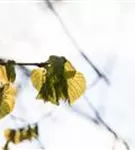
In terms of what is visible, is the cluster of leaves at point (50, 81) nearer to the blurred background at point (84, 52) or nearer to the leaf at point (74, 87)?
the leaf at point (74, 87)

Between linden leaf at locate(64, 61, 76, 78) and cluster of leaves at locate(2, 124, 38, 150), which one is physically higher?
linden leaf at locate(64, 61, 76, 78)

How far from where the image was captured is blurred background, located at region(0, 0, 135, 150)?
4.00 feet

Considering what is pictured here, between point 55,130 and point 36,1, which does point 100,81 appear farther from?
point 36,1

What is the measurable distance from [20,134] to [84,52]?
414 mm

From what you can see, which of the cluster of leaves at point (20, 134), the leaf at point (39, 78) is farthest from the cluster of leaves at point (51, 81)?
the cluster of leaves at point (20, 134)

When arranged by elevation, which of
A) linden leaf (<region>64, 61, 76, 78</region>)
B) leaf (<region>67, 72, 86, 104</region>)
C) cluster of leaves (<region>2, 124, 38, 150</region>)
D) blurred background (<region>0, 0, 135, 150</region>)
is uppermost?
linden leaf (<region>64, 61, 76, 78</region>)

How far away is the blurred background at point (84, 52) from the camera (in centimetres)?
122

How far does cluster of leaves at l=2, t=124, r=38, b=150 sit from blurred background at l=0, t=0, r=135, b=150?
0.02 metres

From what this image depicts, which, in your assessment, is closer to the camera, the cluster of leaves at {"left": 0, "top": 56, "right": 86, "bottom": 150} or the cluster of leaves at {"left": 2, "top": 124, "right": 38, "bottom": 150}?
the cluster of leaves at {"left": 0, "top": 56, "right": 86, "bottom": 150}

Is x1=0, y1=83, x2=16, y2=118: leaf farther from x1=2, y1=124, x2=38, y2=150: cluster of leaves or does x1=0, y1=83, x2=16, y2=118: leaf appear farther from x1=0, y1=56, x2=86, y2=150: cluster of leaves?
x1=2, y1=124, x2=38, y2=150: cluster of leaves

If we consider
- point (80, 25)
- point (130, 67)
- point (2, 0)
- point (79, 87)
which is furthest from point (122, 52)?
point (79, 87)

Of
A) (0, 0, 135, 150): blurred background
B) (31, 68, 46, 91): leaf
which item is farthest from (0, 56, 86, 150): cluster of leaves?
(0, 0, 135, 150): blurred background

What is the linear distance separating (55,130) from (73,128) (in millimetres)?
71

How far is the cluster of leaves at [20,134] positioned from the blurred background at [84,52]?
2 cm
